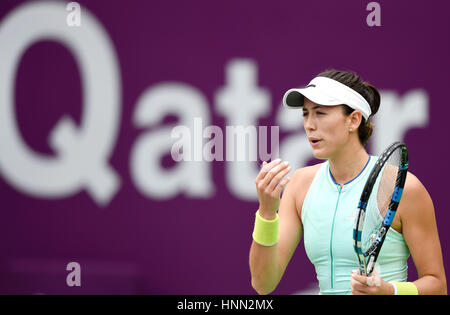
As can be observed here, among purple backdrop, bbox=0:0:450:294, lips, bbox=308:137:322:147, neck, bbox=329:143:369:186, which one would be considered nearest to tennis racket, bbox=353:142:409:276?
neck, bbox=329:143:369:186

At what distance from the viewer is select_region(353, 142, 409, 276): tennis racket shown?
2.10 m

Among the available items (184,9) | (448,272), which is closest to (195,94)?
(184,9)

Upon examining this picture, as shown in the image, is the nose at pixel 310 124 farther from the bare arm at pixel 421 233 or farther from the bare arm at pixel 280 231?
the bare arm at pixel 421 233

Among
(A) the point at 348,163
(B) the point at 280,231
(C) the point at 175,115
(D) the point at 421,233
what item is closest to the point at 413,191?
(D) the point at 421,233

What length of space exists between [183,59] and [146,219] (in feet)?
3.58

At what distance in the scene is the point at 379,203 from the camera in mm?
2391

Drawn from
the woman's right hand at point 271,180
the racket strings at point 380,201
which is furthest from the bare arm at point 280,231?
the racket strings at point 380,201

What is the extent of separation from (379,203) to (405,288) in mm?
313

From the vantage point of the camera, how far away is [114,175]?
177 inches

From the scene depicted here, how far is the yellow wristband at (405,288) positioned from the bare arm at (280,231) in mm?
451

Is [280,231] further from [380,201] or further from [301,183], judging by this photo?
[380,201]
